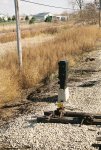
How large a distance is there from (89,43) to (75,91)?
12770 millimetres

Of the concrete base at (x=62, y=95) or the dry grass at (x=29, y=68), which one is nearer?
the concrete base at (x=62, y=95)

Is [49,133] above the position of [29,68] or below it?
below

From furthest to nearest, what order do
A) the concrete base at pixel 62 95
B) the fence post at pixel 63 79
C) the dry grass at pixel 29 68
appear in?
the dry grass at pixel 29 68, the concrete base at pixel 62 95, the fence post at pixel 63 79

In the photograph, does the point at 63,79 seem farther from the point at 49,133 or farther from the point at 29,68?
the point at 29,68

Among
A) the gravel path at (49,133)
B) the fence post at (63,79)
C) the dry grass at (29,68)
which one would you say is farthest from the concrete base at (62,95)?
the dry grass at (29,68)

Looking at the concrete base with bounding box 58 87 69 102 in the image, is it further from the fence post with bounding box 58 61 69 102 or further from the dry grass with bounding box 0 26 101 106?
the dry grass with bounding box 0 26 101 106

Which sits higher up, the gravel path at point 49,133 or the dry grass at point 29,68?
the dry grass at point 29,68

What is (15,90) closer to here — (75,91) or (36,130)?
(75,91)

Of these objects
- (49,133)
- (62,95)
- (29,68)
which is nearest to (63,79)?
(62,95)

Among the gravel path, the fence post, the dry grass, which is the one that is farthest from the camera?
the dry grass

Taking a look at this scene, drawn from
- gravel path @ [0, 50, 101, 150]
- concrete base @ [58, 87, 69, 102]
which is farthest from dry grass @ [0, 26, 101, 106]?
concrete base @ [58, 87, 69, 102]

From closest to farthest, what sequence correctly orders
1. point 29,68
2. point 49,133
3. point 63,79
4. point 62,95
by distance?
point 49,133 < point 63,79 < point 62,95 < point 29,68

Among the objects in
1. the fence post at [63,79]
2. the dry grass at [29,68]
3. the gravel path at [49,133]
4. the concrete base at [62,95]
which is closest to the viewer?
the gravel path at [49,133]

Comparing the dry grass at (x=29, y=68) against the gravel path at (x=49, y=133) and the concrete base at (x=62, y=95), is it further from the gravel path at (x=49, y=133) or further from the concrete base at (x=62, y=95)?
the concrete base at (x=62, y=95)
